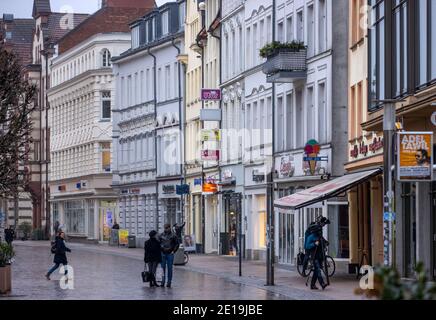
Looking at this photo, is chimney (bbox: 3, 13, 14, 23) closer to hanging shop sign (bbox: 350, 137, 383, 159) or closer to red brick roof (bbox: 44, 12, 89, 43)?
red brick roof (bbox: 44, 12, 89, 43)

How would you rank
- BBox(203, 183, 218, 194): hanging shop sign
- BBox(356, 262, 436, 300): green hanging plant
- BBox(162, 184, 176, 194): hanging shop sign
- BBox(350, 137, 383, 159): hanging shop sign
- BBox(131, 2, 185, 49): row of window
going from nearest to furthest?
1. BBox(356, 262, 436, 300): green hanging plant
2. BBox(350, 137, 383, 159): hanging shop sign
3. BBox(203, 183, 218, 194): hanging shop sign
4. BBox(162, 184, 176, 194): hanging shop sign
5. BBox(131, 2, 185, 49): row of window

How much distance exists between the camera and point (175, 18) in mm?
79562

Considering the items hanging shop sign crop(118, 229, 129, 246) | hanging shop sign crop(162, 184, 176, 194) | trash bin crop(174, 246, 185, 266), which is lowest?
trash bin crop(174, 246, 185, 266)

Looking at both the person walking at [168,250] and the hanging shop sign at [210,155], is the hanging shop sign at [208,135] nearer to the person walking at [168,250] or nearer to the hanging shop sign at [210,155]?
the hanging shop sign at [210,155]

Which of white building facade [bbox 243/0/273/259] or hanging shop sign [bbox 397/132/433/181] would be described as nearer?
hanging shop sign [bbox 397/132/433/181]

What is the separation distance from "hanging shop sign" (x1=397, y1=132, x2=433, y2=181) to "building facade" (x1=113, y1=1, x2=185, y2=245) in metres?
47.1

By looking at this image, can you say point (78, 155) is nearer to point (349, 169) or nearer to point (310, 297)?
point (349, 169)

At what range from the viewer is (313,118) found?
4653cm

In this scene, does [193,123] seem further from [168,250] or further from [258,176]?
[168,250]

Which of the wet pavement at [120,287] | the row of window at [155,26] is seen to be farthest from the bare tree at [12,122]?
the row of window at [155,26]

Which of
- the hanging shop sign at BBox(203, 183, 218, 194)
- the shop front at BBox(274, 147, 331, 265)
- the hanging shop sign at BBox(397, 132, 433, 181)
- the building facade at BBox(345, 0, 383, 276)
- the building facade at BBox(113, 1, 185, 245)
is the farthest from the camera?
the building facade at BBox(113, 1, 185, 245)

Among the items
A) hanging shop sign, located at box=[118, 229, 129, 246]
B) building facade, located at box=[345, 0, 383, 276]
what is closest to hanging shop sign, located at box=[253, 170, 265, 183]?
building facade, located at box=[345, 0, 383, 276]

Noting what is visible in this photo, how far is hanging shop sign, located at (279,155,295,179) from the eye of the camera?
48.8m

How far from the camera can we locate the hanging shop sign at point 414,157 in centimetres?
2397
